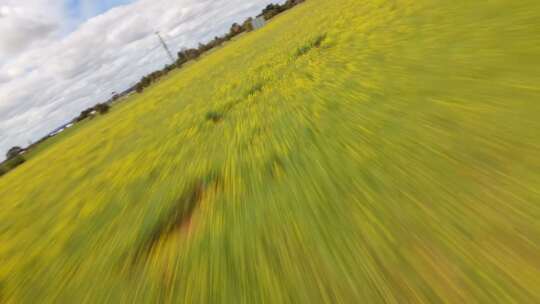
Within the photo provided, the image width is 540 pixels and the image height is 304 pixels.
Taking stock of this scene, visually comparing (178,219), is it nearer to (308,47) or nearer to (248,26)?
(308,47)

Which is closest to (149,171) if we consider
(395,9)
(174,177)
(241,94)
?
(174,177)

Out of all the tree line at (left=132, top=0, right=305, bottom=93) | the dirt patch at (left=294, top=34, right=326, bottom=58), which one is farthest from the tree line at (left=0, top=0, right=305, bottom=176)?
the dirt patch at (left=294, top=34, right=326, bottom=58)

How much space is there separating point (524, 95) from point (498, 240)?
5.57 ft

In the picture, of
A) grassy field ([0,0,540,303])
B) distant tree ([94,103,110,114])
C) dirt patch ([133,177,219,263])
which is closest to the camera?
grassy field ([0,0,540,303])

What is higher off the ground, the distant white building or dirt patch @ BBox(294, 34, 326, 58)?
the distant white building

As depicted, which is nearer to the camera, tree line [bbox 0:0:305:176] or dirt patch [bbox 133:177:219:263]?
dirt patch [bbox 133:177:219:263]

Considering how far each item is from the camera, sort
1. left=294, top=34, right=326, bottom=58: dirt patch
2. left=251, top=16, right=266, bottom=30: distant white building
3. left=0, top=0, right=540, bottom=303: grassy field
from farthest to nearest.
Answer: left=251, top=16, right=266, bottom=30: distant white building
left=294, top=34, right=326, bottom=58: dirt patch
left=0, top=0, right=540, bottom=303: grassy field

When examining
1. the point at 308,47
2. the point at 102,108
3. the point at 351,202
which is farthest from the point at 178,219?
the point at 102,108

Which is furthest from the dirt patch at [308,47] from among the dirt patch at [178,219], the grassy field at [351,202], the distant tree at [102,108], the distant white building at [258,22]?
the distant white building at [258,22]

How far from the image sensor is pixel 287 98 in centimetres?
600

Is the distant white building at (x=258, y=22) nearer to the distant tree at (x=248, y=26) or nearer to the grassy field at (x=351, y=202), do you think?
the distant tree at (x=248, y=26)

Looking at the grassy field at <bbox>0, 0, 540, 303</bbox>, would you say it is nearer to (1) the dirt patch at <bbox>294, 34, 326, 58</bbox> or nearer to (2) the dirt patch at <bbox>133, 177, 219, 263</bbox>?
(2) the dirt patch at <bbox>133, 177, 219, 263</bbox>

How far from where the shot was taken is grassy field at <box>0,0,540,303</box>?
4.89 feet

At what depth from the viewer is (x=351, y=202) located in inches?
87.2
